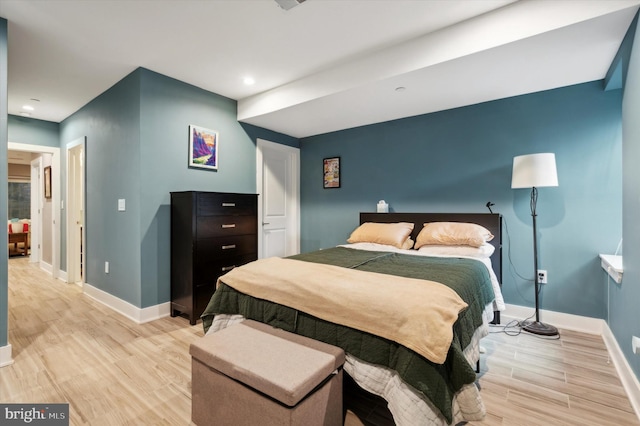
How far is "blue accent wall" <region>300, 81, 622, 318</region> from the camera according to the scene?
2.57 meters

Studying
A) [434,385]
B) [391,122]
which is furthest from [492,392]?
[391,122]

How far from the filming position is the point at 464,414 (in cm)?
125

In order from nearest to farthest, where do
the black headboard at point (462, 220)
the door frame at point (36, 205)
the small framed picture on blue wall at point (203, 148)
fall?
the black headboard at point (462, 220)
the small framed picture on blue wall at point (203, 148)
the door frame at point (36, 205)

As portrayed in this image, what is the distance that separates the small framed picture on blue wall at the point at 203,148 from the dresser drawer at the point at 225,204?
575mm

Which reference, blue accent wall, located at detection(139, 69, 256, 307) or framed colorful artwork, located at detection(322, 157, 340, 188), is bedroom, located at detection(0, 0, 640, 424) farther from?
framed colorful artwork, located at detection(322, 157, 340, 188)

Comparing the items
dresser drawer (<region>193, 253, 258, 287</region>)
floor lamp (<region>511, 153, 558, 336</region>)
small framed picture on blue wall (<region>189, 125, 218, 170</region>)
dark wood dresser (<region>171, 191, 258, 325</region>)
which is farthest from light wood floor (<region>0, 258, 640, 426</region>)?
small framed picture on blue wall (<region>189, 125, 218, 170</region>)

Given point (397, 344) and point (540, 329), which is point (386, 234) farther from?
point (397, 344)

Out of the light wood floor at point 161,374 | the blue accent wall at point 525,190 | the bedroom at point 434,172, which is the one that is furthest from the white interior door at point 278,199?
the light wood floor at point 161,374

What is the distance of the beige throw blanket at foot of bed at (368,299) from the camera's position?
1.21 meters

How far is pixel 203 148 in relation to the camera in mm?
3332

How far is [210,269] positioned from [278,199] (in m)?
1.76

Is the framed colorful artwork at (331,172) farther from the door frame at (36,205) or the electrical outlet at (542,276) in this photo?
the door frame at (36,205)

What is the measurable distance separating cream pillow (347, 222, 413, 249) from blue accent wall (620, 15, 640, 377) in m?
1.61

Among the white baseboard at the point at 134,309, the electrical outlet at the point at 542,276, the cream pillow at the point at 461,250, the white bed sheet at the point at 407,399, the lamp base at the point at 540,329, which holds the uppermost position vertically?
the cream pillow at the point at 461,250
